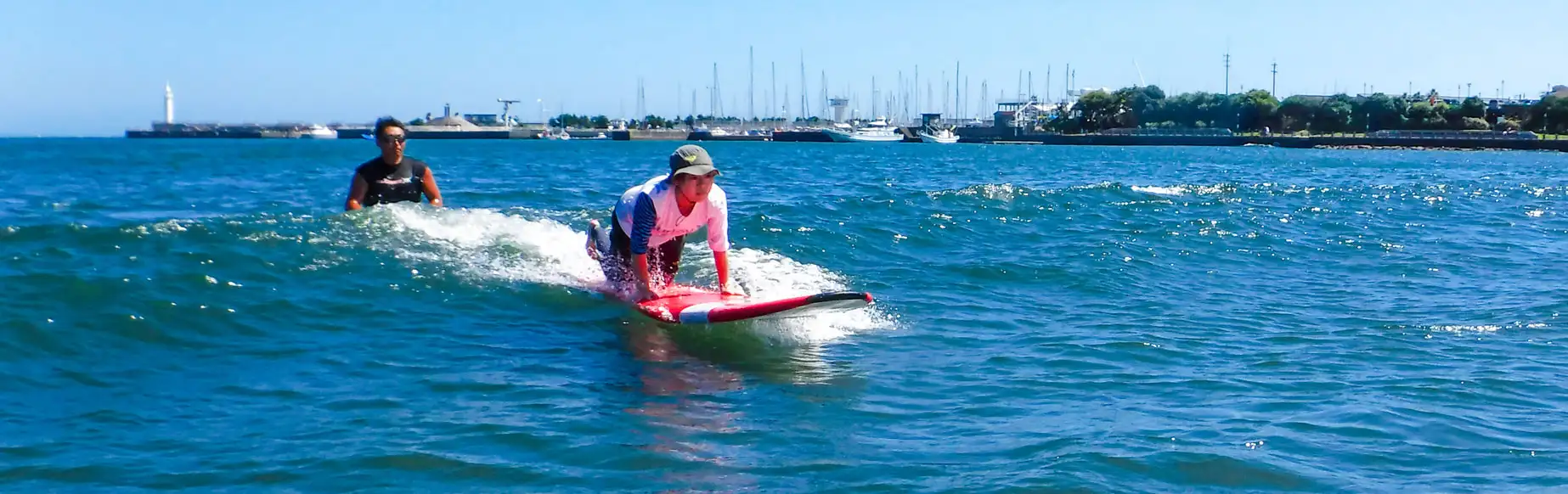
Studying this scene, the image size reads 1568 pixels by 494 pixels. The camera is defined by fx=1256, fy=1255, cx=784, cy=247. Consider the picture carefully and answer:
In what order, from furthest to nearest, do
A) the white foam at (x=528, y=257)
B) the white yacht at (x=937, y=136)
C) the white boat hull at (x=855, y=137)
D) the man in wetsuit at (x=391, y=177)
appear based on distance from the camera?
the white yacht at (x=937, y=136)
the white boat hull at (x=855, y=137)
the man in wetsuit at (x=391, y=177)
the white foam at (x=528, y=257)

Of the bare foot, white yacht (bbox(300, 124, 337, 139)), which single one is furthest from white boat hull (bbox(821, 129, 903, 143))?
the bare foot

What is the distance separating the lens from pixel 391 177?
1174cm

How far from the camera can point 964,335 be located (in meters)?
8.98

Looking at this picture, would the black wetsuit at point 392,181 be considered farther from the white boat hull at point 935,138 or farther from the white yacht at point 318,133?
the white yacht at point 318,133

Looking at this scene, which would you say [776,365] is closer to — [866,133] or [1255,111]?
[1255,111]

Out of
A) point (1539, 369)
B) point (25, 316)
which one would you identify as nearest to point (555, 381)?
point (25, 316)

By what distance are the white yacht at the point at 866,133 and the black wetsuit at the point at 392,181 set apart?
402ft

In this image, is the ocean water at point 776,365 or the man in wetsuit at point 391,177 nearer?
the ocean water at point 776,365

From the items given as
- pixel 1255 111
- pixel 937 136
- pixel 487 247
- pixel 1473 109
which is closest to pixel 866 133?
pixel 937 136

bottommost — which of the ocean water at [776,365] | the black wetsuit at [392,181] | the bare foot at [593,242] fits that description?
the ocean water at [776,365]

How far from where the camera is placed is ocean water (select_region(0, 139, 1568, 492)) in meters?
5.45

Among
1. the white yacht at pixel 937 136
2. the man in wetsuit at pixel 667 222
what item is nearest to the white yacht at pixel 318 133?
the white yacht at pixel 937 136

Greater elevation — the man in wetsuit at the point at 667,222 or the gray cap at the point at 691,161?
the gray cap at the point at 691,161

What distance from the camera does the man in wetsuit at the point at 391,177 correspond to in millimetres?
11328
